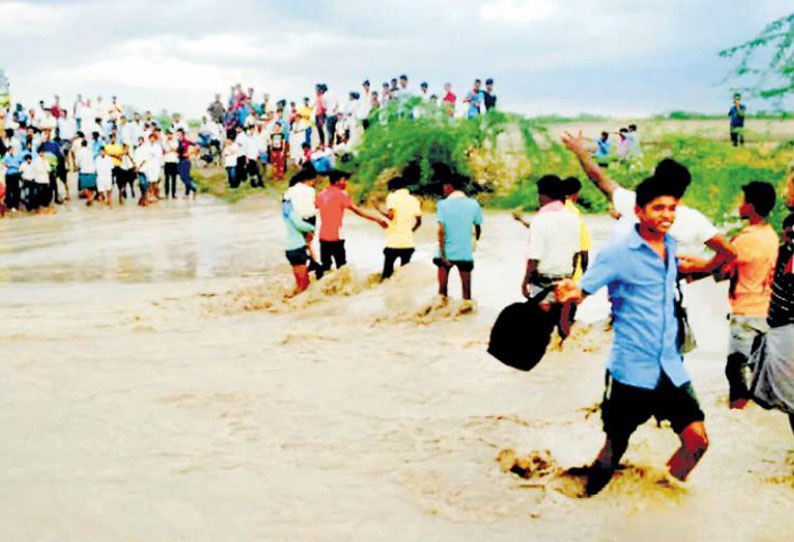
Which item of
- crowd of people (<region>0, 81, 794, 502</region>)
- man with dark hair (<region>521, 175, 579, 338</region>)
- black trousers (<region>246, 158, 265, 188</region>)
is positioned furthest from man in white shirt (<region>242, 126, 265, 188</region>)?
man with dark hair (<region>521, 175, 579, 338</region>)

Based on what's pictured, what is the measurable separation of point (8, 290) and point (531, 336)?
9642 millimetres

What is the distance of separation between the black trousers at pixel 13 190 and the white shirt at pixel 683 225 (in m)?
18.5

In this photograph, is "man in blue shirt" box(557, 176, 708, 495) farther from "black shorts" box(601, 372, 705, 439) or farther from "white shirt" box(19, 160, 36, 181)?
"white shirt" box(19, 160, 36, 181)

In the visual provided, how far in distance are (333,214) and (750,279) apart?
612 cm

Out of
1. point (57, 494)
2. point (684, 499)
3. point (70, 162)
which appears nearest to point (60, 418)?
point (57, 494)

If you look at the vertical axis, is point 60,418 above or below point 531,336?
below

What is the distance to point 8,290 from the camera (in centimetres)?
1238

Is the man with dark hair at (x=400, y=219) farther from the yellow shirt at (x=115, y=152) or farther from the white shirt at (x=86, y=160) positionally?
the yellow shirt at (x=115, y=152)

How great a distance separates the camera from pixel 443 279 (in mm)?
9977

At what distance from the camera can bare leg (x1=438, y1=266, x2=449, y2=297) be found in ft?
32.5

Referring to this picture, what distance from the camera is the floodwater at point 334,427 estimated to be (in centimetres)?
473

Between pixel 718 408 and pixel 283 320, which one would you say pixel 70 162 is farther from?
pixel 718 408

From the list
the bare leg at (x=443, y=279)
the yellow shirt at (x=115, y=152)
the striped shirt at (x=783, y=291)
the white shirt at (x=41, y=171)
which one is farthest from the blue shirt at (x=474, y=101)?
the striped shirt at (x=783, y=291)

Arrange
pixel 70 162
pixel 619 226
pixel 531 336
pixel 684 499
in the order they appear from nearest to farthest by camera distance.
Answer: pixel 531 336
pixel 684 499
pixel 619 226
pixel 70 162
